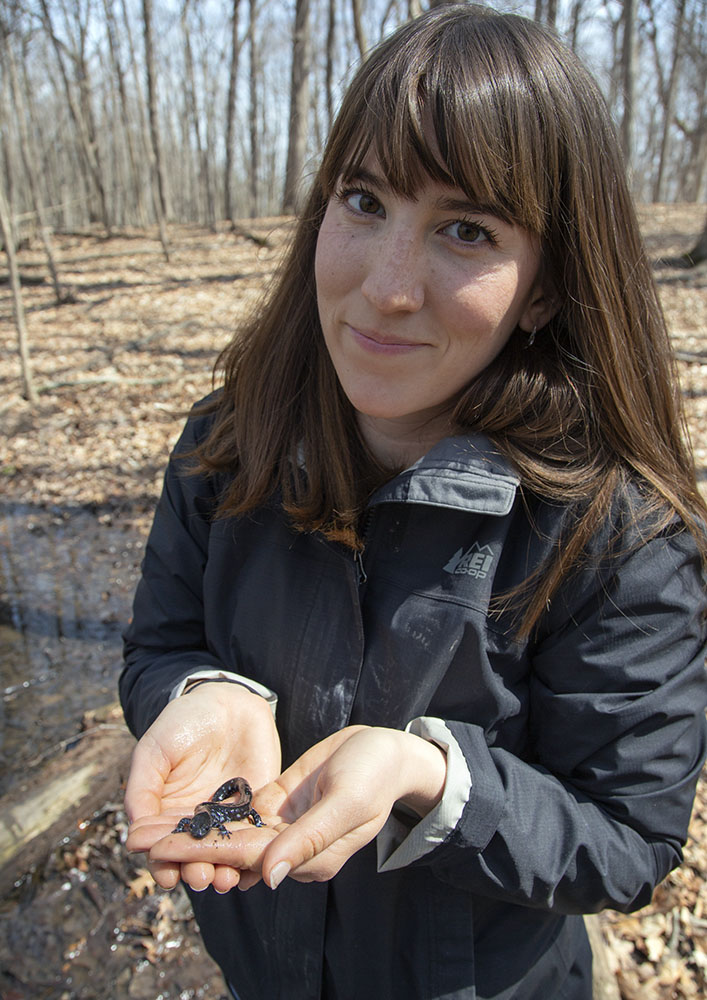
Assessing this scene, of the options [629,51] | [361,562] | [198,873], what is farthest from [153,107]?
[198,873]

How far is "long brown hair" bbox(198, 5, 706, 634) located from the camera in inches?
51.6

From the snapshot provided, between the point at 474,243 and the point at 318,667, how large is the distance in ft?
3.21

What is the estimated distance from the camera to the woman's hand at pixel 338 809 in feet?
3.80

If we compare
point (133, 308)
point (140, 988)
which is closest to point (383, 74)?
point (140, 988)

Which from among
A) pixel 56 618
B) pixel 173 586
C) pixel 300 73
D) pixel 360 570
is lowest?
pixel 56 618

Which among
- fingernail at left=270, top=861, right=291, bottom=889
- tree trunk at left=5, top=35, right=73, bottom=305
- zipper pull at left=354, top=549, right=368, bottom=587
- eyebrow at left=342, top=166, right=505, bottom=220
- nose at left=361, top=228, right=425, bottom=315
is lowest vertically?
fingernail at left=270, top=861, right=291, bottom=889

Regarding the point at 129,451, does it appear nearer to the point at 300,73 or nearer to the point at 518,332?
the point at 518,332

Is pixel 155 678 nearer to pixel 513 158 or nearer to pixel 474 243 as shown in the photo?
pixel 474 243

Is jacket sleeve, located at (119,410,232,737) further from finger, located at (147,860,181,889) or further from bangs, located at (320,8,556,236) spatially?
bangs, located at (320,8,556,236)

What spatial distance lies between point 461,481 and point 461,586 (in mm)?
226

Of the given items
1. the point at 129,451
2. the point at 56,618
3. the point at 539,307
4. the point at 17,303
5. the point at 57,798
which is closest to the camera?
the point at 539,307

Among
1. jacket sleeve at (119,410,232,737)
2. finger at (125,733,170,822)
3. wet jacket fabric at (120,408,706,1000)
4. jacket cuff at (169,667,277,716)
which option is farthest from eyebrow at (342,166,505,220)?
finger at (125,733,170,822)

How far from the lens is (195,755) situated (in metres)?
1.53

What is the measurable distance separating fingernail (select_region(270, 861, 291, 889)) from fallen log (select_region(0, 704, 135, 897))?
2.84 metres
